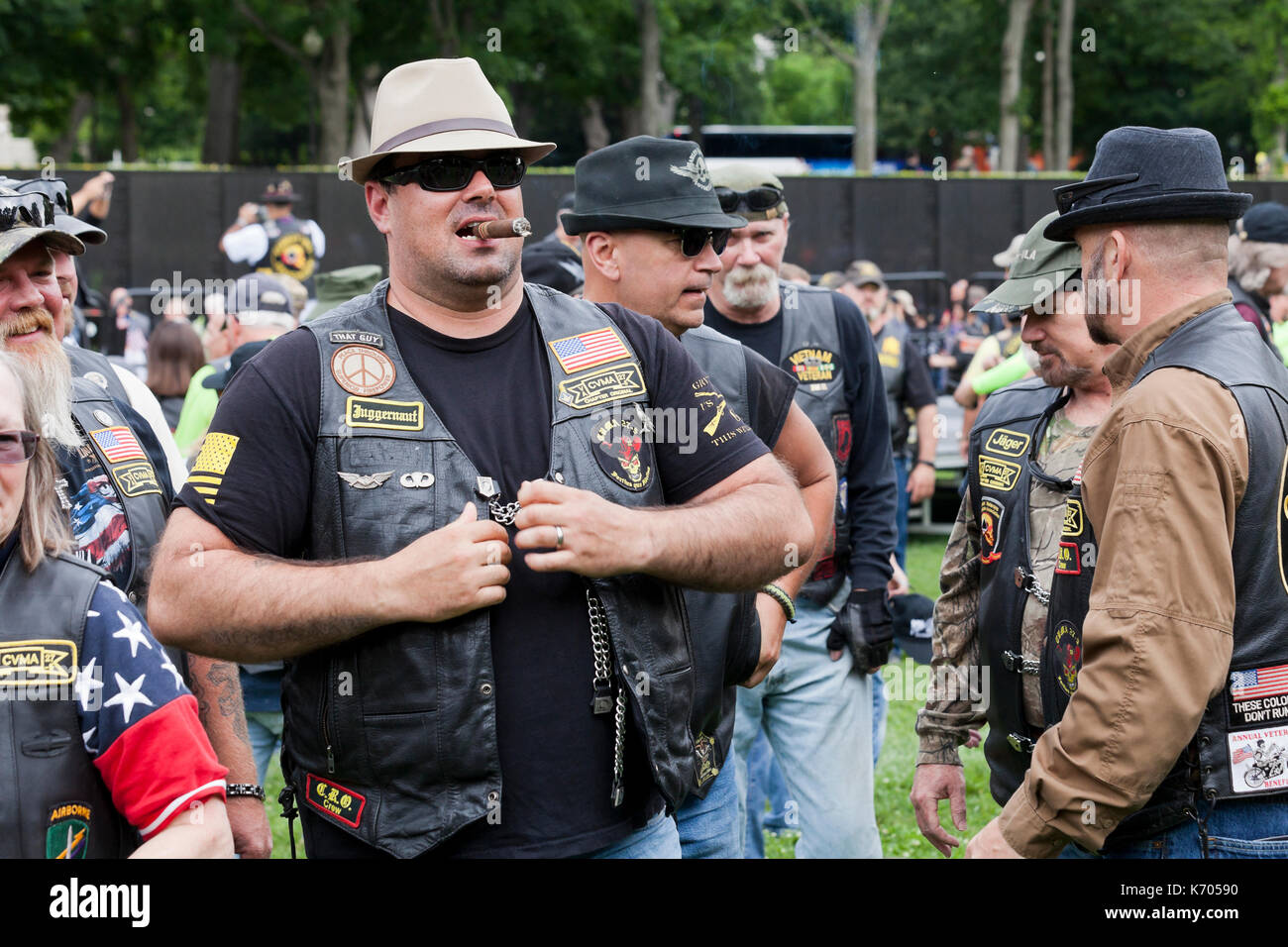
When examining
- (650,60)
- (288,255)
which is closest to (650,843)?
(288,255)

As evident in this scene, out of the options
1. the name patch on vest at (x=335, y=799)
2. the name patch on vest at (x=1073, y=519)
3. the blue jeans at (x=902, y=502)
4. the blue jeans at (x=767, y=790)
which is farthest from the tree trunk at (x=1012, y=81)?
the name patch on vest at (x=335, y=799)

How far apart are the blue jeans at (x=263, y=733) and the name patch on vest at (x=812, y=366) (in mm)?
2305

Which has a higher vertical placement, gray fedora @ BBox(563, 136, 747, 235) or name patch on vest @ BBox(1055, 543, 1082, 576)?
gray fedora @ BBox(563, 136, 747, 235)

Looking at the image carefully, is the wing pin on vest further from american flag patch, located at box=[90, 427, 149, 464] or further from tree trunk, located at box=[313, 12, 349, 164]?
tree trunk, located at box=[313, 12, 349, 164]

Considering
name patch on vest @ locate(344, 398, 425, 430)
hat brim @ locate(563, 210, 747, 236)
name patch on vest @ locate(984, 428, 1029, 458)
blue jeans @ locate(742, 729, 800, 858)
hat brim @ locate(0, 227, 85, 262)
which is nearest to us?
name patch on vest @ locate(344, 398, 425, 430)

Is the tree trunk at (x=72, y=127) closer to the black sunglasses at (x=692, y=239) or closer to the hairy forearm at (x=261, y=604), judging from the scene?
the black sunglasses at (x=692, y=239)

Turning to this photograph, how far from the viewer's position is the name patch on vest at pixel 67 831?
2406mm

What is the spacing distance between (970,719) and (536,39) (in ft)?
102

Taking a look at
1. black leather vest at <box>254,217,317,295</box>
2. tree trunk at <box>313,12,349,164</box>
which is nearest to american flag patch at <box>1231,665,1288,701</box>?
black leather vest at <box>254,217,317,295</box>

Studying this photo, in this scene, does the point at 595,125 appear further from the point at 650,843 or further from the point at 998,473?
the point at 650,843

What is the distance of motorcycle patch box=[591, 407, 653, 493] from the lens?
2871mm

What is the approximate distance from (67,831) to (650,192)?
2492mm
